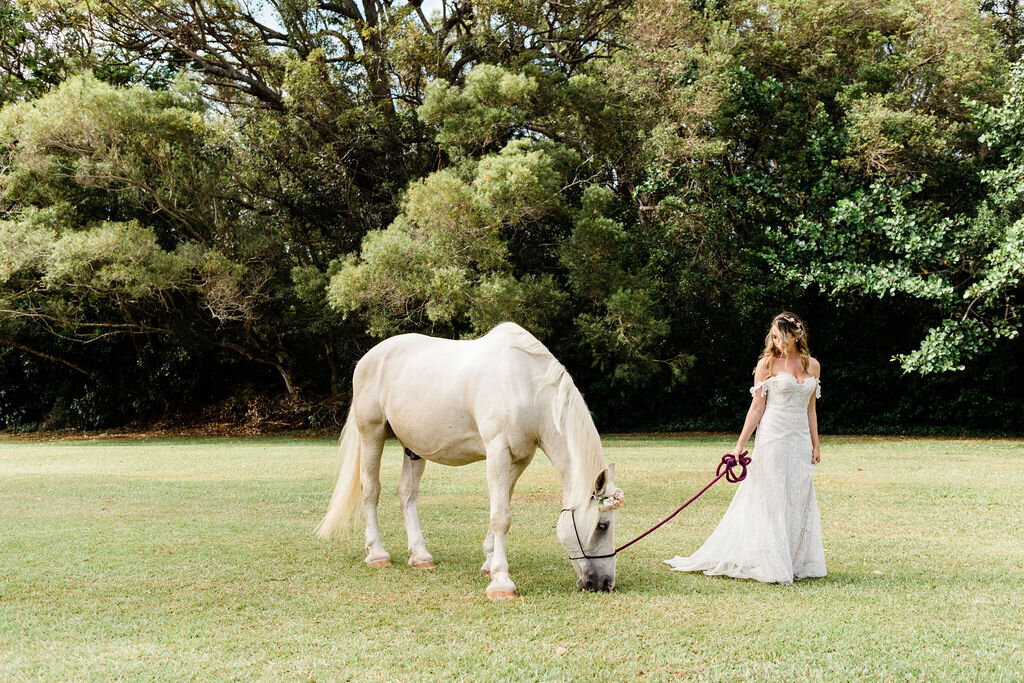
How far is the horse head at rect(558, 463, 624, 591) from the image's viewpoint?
5.25 meters

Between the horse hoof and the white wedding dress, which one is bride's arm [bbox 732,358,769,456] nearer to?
the white wedding dress

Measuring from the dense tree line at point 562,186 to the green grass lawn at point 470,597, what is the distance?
8.07 metres

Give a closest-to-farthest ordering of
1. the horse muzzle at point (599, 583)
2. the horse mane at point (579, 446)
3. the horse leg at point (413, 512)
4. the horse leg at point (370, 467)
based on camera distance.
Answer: the horse mane at point (579, 446)
the horse muzzle at point (599, 583)
the horse leg at point (413, 512)
the horse leg at point (370, 467)

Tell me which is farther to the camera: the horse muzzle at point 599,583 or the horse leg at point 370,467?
the horse leg at point 370,467

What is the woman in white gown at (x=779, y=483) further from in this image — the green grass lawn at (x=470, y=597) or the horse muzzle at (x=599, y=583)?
the horse muzzle at (x=599, y=583)

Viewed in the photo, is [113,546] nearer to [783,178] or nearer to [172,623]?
[172,623]

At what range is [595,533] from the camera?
5.36 m

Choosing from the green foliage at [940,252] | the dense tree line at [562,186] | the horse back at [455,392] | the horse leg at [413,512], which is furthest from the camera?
the dense tree line at [562,186]

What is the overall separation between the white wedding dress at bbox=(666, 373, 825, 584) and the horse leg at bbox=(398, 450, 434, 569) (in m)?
1.96

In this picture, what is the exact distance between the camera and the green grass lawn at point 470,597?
409 centimetres

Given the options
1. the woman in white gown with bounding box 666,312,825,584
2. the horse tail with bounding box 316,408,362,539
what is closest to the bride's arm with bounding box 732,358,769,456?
the woman in white gown with bounding box 666,312,825,584

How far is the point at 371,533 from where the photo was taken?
21.4 feet

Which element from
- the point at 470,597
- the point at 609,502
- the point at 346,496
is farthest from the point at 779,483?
the point at 346,496

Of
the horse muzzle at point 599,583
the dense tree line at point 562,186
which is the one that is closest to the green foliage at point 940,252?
the dense tree line at point 562,186
